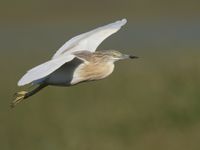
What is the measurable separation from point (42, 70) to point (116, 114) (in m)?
2.76

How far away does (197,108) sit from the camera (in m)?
9.30

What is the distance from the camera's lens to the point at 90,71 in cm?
739

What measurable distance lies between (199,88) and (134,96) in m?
0.67

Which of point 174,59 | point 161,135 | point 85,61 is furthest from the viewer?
point 174,59

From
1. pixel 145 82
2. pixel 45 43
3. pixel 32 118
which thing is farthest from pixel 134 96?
pixel 45 43

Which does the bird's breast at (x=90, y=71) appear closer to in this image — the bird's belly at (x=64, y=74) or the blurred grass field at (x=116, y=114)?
the bird's belly at (x=64, y=74)

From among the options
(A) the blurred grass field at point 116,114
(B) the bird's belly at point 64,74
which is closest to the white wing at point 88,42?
A: (B) the bird's belly at point 64,74

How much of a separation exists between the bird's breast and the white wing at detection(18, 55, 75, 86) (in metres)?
0.33

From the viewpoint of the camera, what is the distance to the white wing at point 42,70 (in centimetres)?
642

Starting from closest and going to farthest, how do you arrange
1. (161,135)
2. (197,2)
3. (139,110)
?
(161,135) < (139,110) < (197,2)

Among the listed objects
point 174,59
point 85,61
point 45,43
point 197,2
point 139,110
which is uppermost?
point 85,61

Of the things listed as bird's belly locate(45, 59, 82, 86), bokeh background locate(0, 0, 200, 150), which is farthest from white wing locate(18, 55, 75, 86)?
bokeh background locate(0, 0, 200, 150)

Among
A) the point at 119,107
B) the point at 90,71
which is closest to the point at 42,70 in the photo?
the point at 90,71

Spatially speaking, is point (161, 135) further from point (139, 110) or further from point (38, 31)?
point (38, 31)
